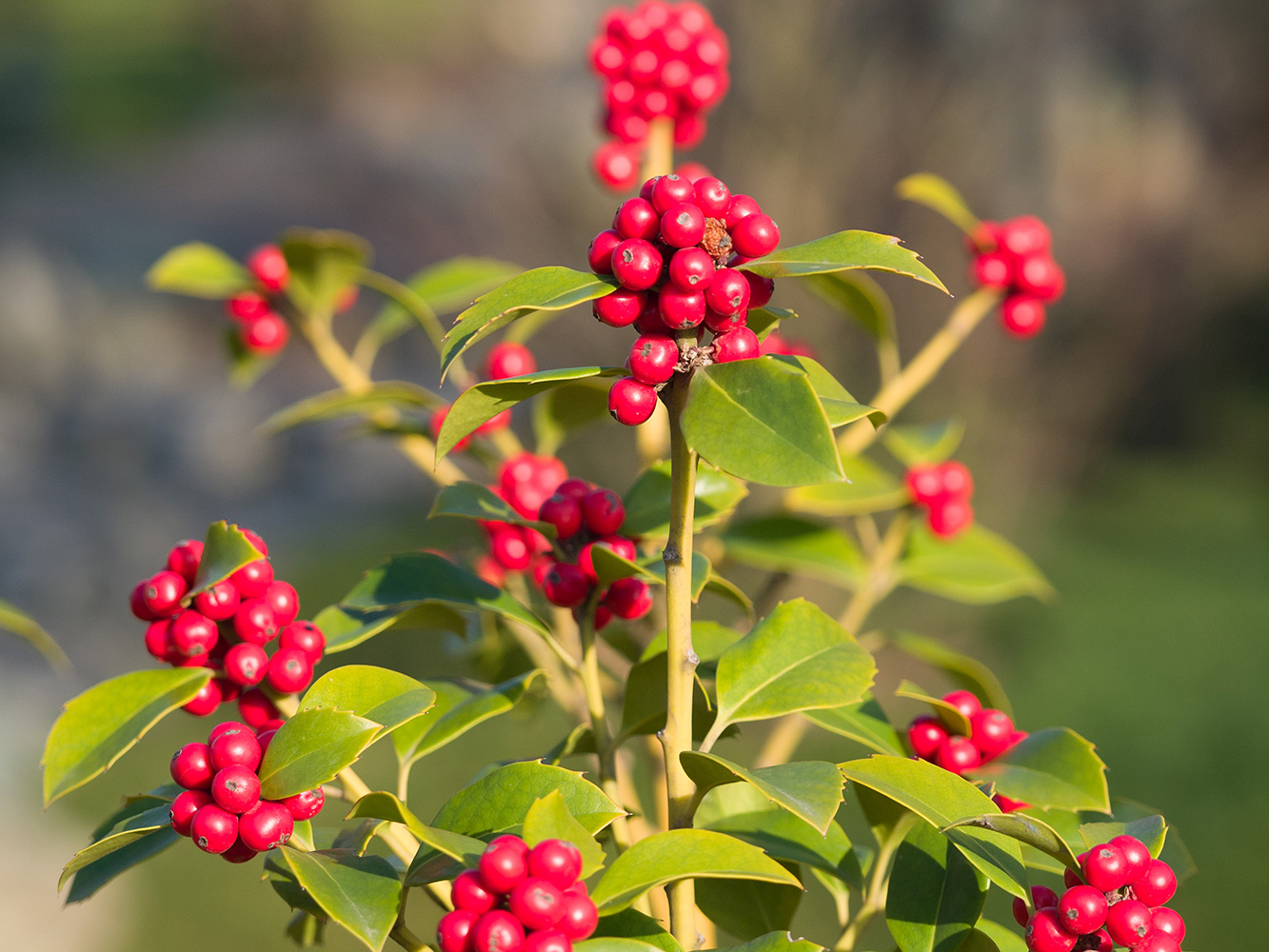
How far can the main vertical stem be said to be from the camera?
1.86 feet

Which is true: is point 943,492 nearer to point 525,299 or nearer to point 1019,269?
point 1019,269

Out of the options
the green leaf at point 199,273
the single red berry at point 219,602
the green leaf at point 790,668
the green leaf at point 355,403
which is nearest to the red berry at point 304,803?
the single red berry at point 219,602

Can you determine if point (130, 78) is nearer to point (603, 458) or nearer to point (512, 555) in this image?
point (603, 458)

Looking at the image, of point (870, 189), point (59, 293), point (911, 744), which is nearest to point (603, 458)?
point (870, 189)

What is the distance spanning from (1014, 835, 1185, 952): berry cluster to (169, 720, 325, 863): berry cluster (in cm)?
38

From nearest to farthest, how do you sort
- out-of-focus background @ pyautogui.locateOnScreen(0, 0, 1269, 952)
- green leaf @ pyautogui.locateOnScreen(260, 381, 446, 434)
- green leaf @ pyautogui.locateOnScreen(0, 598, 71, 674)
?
green leaf @ pyautogui.locateOnScreen(0, 598, 71, 674) → green leaf @ pyautogui.locateOnScreen(260, 381, 446, 434) → out-of-focus background @ pyautogui.locateOnScreen(0, 0, 1269, 952)

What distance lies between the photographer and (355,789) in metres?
0.67

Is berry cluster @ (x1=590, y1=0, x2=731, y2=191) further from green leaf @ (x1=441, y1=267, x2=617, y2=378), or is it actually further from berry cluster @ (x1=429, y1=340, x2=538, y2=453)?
green leaf @ (x1=441, y1=267, x2=617, y2=378)

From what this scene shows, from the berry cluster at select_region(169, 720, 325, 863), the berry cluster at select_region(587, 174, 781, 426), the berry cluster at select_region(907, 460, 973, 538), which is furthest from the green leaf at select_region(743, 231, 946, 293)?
the berry cluster at select_region(907, 460, 973, 538)

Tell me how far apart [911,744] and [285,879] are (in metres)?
0.40

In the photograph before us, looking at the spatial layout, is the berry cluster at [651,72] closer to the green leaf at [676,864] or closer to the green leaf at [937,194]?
the green leaf at [937,194]

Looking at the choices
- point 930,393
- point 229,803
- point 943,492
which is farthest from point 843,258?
point 930,393

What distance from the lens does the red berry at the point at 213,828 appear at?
1.81ft

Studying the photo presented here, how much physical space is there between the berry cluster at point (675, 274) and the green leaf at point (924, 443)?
717 mm
